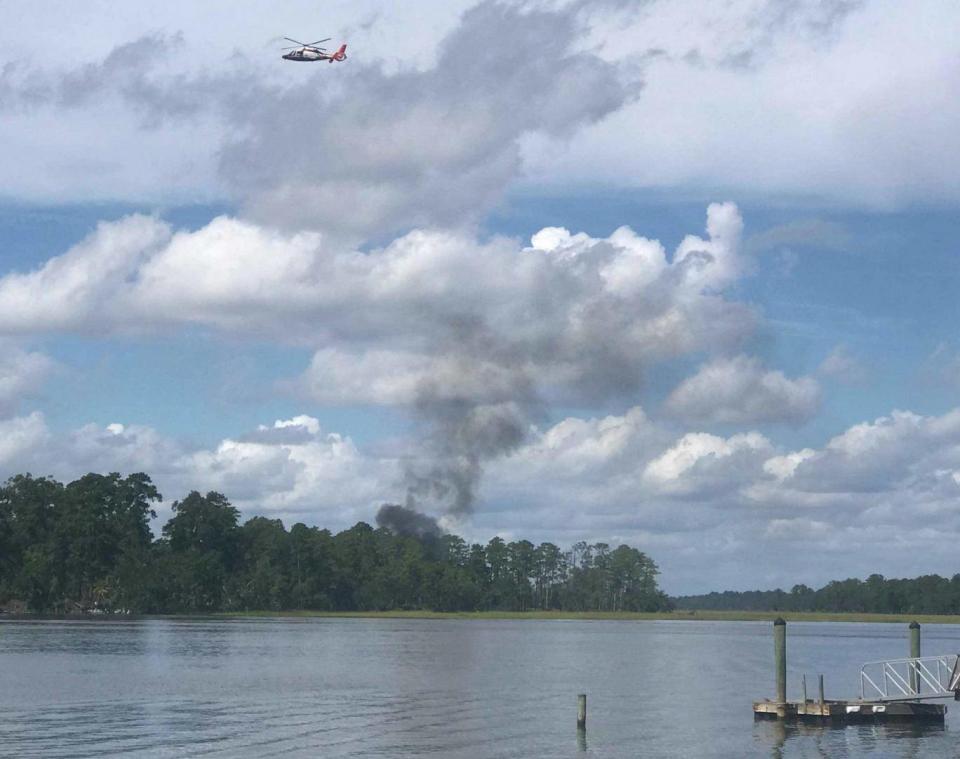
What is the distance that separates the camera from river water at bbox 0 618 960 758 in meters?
54.8

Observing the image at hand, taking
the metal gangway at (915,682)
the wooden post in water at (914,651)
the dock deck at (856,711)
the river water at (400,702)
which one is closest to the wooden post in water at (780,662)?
the dock deck at (856,711)

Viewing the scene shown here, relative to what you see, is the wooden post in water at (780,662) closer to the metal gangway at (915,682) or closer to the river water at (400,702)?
the river water at (400,702)

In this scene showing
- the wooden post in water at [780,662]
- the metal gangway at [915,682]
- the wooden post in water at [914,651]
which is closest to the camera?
the metal gangway at [915,682]

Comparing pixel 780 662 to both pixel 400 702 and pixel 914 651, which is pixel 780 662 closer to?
pixel 914 651

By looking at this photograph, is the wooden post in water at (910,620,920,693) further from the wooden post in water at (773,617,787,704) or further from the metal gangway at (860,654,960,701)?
the wooden post in water at (773,617,787,704)

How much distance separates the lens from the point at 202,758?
49.6 meters

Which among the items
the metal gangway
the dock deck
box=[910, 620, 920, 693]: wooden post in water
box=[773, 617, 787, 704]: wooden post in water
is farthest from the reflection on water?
box=[910, 620, 920, 693]: wooden post in water

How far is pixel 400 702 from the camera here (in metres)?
72.0

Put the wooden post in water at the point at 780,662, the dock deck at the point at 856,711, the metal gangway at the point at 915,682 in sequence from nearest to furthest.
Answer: the dock deck at the point at 856,711, the metal gangway at the point at 915,682, the wooden post in water at the point at 780,662

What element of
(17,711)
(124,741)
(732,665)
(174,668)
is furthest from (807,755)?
(732,665)

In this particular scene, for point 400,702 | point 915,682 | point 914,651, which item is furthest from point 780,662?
point 400,702

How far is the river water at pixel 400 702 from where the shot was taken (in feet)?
180

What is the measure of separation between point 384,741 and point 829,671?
202 ft

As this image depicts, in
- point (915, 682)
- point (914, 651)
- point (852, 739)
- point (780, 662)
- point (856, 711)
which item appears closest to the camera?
point (852, 739)
